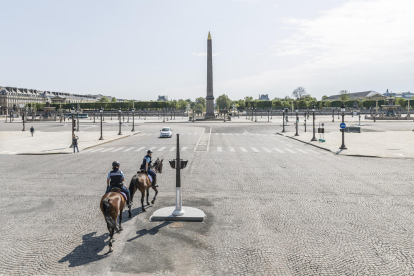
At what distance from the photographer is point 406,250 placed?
8.05m

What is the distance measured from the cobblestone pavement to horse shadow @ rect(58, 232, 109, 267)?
3 cm

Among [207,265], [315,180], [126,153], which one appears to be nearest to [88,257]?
[207,265]

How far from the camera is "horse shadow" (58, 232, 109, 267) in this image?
755 centimetres

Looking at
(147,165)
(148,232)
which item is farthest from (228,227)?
(147,165)

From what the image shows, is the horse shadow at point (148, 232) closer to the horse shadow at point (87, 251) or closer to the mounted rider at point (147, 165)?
the horse shadow at point (87, 251)

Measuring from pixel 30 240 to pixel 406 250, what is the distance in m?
10.0

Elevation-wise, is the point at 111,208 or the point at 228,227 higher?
the point at 111,208

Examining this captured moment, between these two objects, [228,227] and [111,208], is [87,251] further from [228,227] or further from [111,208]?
[228,227]

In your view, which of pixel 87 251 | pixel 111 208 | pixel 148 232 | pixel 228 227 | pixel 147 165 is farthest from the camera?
pixel 147 165

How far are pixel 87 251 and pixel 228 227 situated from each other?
4.06 meters

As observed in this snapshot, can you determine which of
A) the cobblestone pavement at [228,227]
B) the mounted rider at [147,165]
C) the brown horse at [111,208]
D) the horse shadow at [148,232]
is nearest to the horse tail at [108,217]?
the brown horse at [111,208]

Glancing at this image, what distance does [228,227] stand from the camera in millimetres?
9672

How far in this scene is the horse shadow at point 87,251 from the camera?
7.55 metres

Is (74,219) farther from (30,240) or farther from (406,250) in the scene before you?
(406,250)
